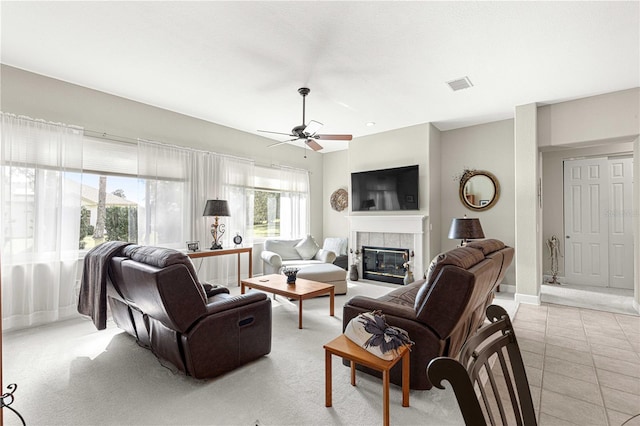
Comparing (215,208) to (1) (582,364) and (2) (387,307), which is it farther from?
(1) (582,364)

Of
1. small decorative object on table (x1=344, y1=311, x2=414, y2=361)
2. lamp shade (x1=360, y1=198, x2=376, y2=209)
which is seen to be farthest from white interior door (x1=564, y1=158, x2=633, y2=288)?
small decorative object on table (x1=344, y1=311, x2=414, y2=361)

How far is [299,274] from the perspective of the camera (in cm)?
431

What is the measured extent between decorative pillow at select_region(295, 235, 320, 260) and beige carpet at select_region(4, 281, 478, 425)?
9.03 ft

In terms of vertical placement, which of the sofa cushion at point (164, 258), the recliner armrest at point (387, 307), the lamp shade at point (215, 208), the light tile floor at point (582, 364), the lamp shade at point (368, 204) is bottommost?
the light tile floor at point (582, 364)

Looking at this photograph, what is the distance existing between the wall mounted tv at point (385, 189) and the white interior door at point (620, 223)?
3.27 m

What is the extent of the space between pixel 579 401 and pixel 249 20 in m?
3.71

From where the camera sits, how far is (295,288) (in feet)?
11.4

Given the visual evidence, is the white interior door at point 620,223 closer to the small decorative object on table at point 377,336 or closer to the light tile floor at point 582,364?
the light tile floor at point 582,364

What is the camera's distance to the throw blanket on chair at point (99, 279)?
8.25 ft

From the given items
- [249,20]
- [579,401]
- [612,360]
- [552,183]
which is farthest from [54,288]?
[552,183]

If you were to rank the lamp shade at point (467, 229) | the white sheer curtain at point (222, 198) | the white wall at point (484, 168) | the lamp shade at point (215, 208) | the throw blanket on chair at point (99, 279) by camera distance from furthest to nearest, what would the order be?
the white wall at point (484, 168), the white sheer curtain at point (222, 198), the lamp shade at point (215, 208), the lamp shade at point (467, 229), the throw blanket on chair at point (99, 279)

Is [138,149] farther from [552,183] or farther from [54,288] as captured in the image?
[552,183]

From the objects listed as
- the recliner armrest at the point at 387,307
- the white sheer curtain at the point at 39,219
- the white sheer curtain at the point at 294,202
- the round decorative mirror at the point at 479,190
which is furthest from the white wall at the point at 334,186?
the white sheer curtain at the point at 39,219

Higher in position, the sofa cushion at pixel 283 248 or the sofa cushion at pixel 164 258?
the sofa cushion at pixel 164 258
